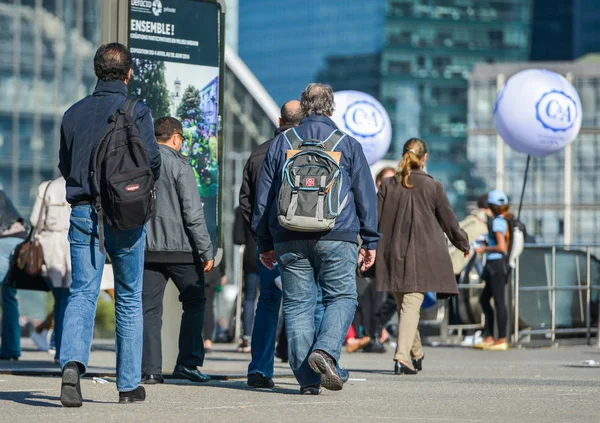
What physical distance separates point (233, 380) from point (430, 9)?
140 m

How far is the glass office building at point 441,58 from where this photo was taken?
461ft

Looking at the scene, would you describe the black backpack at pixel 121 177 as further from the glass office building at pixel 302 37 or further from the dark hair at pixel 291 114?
the glass office building at pixel 302 37

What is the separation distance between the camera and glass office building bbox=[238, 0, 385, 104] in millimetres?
147000

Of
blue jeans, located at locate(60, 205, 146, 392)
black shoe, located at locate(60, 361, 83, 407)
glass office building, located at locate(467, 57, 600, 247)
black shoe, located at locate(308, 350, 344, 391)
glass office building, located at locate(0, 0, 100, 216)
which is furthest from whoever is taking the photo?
glass office building, located at locate(467, 57, 600, 247)

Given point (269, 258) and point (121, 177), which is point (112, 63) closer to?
point (121, 177)

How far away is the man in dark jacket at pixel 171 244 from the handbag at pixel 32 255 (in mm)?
2972

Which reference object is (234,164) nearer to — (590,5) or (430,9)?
(430,9)

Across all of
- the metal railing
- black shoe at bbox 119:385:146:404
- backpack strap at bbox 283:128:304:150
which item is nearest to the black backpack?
black shoe at bbox 119:385:146:404

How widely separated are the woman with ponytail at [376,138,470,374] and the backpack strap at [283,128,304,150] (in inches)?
104

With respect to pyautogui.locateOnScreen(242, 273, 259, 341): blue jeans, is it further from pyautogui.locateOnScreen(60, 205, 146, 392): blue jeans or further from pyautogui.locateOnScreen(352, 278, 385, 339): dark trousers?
pyautogui.locateOnScreen(60, 205, 146, 392): blue jeans

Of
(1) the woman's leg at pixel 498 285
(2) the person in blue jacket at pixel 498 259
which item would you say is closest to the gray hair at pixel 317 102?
(2) the person in blue jacket at pixel 498 259

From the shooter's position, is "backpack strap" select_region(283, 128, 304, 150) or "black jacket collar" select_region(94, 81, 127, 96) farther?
"backpack strap" select_region(283, 128, 304, 150)

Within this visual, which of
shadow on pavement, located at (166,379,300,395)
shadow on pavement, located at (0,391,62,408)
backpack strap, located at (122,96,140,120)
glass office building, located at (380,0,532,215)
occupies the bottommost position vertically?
shadow on pavement, located at (166,379,300,395)

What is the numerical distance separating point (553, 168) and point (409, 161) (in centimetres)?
11460
